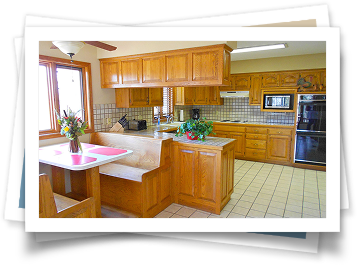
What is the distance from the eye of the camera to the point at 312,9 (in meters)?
1.33

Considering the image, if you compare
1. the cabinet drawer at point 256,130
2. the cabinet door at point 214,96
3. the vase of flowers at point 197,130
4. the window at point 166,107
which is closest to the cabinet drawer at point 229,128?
the cabinet drawer at point 256,130

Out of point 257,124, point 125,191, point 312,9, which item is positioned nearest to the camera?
point 312,9

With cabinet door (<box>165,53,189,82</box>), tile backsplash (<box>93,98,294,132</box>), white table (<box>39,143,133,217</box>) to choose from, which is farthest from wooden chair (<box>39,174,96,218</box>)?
cabinet door (<box>165,53,189,82</box>)

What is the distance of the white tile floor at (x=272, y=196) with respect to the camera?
285 centimetres

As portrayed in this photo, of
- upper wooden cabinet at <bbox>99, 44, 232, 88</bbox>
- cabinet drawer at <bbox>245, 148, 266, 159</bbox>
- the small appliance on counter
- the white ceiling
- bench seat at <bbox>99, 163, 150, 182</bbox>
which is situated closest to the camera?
bench seat at <bbox>99, 163, 150, 182</bbox>

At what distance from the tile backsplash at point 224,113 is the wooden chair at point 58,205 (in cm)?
170

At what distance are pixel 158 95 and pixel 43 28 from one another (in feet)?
9.20

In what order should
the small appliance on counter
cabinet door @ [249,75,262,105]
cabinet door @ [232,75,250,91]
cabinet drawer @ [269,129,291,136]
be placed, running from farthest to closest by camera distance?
cabinet door @ [232,75,250,91]
cabinet door @ [249,75,262,105]
cabinet drawer @ [269,129,291,136]
the small appliance on counter

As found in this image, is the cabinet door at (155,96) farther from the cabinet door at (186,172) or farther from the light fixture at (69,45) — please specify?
the light fixture at (69,45)

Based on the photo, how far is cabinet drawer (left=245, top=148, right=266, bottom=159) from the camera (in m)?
5.14

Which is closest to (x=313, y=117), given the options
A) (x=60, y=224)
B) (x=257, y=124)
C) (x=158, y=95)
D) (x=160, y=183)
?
(x=257, y=124)

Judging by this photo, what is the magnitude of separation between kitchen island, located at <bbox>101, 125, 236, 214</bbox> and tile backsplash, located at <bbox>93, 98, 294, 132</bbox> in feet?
4.31

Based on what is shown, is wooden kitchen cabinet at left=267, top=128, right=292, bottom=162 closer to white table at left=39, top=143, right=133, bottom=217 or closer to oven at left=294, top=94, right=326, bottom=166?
oven at left=294, top=94, right=326, bottom=166

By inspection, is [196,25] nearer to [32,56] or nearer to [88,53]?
[32,56]
